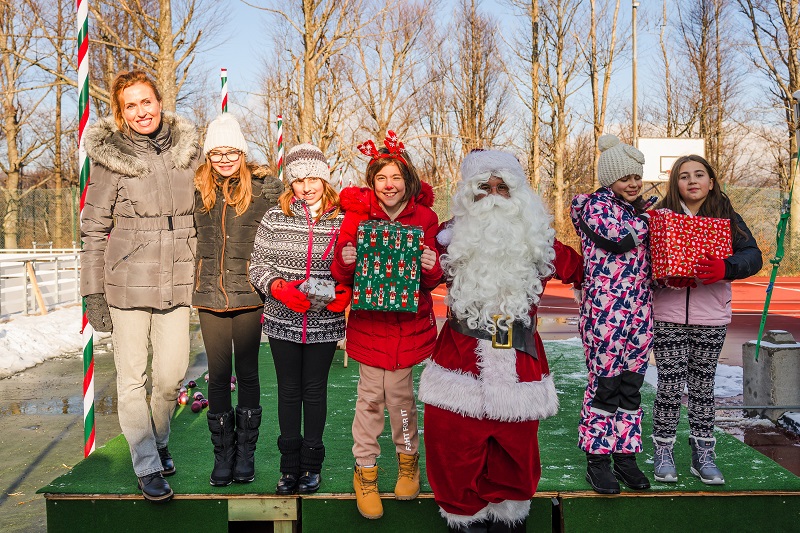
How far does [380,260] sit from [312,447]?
1078mm

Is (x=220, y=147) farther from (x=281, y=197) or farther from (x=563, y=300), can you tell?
(x=563, y=300)

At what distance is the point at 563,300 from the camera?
17016 millimetres

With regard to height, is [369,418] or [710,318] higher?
[710,318]

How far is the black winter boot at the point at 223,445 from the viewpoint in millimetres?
3543

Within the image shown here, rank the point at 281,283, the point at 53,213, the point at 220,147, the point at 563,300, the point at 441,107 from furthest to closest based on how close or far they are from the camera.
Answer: the point at 441,107, the point at 53,213, the point at 563,300, the point at 220,147, the point at 281,283

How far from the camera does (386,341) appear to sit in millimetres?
3328

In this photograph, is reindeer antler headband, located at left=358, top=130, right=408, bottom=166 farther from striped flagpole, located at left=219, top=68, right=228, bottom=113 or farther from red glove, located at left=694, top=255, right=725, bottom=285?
striped flagpole, located at left=219, top=68, right=228, bottom=113

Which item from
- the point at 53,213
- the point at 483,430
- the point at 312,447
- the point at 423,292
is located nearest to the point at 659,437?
the point at 483,430

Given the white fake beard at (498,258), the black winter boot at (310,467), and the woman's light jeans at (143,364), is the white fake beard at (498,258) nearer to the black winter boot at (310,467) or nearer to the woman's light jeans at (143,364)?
the black winter boot at (310,467)

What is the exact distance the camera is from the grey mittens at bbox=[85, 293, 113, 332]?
3455 mm

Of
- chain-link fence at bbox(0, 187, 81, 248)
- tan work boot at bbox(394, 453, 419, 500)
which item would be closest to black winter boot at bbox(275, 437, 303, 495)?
tan work boot at bbox(394, 453, 419, 500)

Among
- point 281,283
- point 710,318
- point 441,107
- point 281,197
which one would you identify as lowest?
point 710,318

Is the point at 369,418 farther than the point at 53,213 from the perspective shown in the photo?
No

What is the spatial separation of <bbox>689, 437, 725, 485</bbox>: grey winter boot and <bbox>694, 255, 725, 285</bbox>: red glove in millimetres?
886
